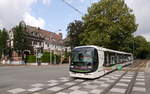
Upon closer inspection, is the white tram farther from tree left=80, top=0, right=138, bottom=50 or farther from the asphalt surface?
tree left=80, top=0, right=138, bottom=50

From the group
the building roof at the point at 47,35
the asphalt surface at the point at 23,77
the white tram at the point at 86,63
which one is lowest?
the asphalt surface at the point at 23,77

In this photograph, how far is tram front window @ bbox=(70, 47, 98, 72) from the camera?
17.1 metres

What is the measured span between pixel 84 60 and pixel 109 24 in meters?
30.1

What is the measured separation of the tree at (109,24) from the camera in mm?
45094

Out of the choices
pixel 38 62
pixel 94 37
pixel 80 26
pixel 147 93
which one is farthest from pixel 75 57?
pixel 80 26

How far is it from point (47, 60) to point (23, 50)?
350 inches

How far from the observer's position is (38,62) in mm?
56719

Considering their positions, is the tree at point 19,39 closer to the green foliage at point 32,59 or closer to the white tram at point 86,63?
the green foliage at point 32,59

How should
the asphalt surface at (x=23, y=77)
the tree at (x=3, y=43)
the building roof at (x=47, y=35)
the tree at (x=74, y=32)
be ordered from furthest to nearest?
the building roof at (x=47, y=35), the tree at (x=74, y=32), the tree at (x=3, y=43), the asphalt surface at (x=23, y=77)

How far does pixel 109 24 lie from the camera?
46.2 m

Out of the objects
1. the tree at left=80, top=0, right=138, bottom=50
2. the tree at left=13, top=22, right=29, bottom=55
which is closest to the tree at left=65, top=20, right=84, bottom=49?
the tree at left=13, top=22, right=29, bottom=55

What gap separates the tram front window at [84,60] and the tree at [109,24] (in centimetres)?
2684

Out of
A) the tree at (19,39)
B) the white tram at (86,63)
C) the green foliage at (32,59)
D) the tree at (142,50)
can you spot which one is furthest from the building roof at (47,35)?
the white tram at (86,63)

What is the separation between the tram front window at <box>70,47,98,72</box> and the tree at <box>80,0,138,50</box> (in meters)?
26.8
